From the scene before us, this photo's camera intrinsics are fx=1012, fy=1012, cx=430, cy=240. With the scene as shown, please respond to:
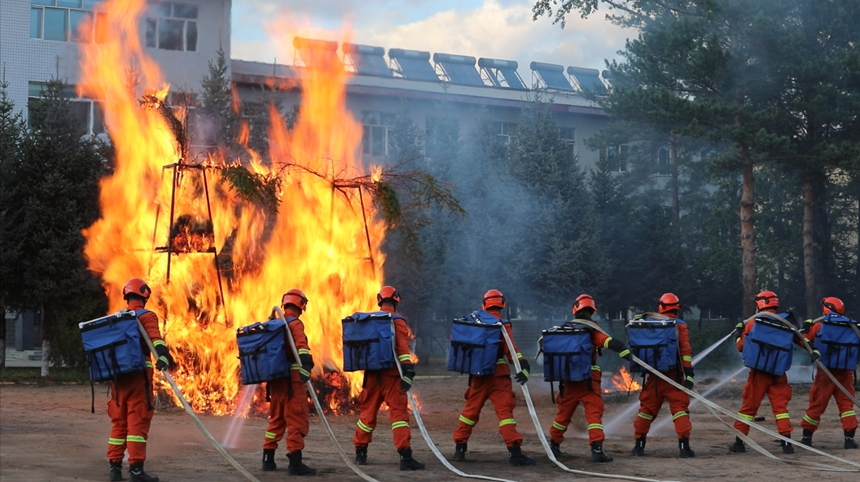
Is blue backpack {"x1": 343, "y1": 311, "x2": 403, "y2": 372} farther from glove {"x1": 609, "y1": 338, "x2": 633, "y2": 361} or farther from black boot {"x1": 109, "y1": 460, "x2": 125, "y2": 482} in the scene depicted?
black boot {"x1": 109, "y1": 460, "x2": 125, "y2": 482}

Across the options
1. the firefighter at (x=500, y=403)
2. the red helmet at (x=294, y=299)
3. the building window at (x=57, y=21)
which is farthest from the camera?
the building window at (x=57, y=21)

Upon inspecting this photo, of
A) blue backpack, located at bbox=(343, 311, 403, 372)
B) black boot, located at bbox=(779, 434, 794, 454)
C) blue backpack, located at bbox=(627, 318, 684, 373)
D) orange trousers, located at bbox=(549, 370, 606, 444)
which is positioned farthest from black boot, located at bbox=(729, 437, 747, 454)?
blue backpack, located at bbox=(343, 311, 403, 372)

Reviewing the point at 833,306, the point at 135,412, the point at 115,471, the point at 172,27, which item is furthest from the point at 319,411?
the point at 172,27

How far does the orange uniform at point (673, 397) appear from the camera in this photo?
1204 cm

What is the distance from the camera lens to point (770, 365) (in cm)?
1205

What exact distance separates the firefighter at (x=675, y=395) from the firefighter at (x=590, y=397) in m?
0.62

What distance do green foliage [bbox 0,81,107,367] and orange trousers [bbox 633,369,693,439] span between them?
1777 cm

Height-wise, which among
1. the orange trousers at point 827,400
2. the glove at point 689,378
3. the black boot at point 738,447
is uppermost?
the glove at point 689,378

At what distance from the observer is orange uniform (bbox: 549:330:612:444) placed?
11.6m

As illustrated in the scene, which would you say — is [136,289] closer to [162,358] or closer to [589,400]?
[162,358]

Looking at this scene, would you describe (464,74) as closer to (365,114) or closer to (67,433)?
(365,114)

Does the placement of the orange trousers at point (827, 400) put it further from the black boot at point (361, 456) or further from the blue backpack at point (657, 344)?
the black boot at point (361, 456)

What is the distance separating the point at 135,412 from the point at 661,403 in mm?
6094

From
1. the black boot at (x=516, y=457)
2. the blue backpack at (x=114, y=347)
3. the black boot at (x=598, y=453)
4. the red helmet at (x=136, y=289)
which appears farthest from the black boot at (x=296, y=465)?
the black boot at (x=598, y=453)
